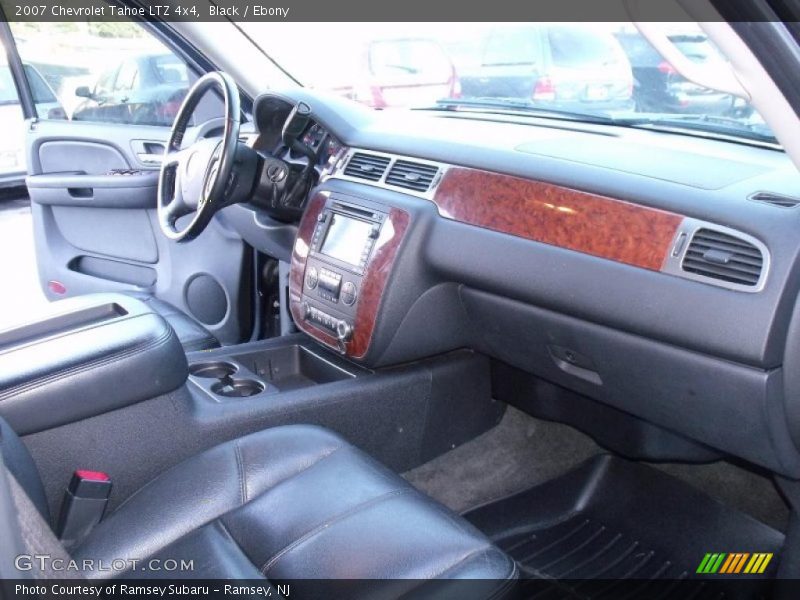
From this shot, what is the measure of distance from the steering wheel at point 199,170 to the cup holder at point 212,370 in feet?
1.12

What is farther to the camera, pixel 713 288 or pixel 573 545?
pixel 573 545

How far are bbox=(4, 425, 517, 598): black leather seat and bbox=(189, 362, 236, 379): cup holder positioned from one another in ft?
2.06

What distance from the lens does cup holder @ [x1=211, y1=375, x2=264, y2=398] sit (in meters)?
2.08

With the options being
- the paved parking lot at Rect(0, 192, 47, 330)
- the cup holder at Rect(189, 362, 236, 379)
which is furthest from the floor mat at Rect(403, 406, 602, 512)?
the paved parking lot at Rect(0, 192, 47, 330)

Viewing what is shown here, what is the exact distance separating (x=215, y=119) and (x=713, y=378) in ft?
6.42

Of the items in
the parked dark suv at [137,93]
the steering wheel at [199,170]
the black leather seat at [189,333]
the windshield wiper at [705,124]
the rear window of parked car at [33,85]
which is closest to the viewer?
the windshield wiper at [705,124]

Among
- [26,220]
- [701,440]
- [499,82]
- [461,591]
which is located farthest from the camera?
[26,220]

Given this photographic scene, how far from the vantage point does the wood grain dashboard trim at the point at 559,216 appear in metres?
1.55

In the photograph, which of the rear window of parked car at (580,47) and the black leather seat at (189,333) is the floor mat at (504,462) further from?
the rear window of parked car at (580,47)

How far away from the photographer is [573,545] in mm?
2129

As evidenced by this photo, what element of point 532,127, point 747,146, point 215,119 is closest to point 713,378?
point 747,146

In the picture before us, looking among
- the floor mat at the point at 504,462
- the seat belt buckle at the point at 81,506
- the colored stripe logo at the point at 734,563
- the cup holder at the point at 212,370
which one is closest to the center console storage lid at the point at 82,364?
the seat belt buckle at the point at 81,506

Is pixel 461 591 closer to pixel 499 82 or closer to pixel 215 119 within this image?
pixel 499 82

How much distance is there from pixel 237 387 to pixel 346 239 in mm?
475
